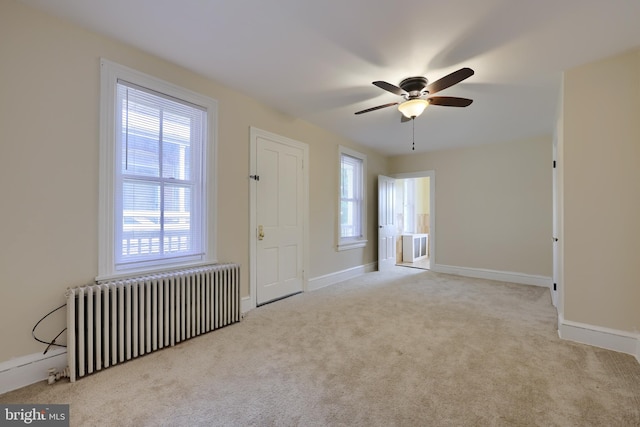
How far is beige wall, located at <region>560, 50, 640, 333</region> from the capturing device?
7.74 ft

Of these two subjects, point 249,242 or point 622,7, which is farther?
point 249,242

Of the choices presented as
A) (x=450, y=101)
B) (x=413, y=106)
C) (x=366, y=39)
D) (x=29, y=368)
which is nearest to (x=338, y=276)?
(x=413, y=106)

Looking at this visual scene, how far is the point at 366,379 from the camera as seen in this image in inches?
77.1

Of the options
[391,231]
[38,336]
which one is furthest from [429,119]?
[38,336]

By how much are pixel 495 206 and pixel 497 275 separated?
48.6 inches

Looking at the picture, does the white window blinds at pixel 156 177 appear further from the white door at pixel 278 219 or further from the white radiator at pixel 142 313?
the white door at pixel 278 219

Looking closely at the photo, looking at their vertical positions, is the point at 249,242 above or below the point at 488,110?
below

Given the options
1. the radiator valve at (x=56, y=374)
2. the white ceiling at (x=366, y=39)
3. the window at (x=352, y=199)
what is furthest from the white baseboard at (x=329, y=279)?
the white ceiling at (x=366, y=39)

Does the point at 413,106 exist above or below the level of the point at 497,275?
above

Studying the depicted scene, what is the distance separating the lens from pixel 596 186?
2.48 metres

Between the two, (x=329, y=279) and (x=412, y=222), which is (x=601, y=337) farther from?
(x=412, y=222)

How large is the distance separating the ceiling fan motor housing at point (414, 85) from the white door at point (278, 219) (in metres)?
1.76

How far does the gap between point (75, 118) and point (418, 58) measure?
9.09 feet

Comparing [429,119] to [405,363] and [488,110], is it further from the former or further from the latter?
[405,363]
